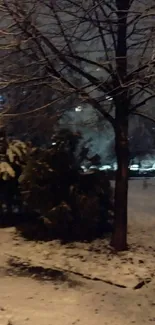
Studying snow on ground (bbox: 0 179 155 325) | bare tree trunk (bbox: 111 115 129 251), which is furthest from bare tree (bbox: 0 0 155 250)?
snow on ground (bbox: 0 179 155 325)

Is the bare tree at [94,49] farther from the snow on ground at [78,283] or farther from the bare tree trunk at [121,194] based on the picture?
the snow on ground at [78,283]

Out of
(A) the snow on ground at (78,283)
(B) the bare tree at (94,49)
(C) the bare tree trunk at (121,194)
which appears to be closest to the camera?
(A) the snow on ground at (78,283)

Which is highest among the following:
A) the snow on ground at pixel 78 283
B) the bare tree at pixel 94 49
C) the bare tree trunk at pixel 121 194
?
the bare tree at pixel 94 49

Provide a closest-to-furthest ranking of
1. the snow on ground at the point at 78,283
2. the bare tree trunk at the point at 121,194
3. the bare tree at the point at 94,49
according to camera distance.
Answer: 1. the snow on ground at the point at 78,283
2. the bare tree at the point at 94,49
3. the bare tree trunk at the point at 121,194

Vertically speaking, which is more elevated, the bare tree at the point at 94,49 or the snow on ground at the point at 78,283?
the bare tree at the point at 94,49

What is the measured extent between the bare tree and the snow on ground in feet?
2.28

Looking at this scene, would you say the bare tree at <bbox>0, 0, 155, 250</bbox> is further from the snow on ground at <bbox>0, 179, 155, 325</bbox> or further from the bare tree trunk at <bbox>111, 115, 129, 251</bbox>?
the snow on ground at <bbox>0, 179, 155, 325</bbox>

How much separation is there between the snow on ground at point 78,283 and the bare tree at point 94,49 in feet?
2.28

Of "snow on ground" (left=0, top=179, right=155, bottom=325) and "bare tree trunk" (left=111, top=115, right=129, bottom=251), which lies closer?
"snow on ground" (left=0, top=179, right=155, bottom=325)

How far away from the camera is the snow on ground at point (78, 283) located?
506 centimetres

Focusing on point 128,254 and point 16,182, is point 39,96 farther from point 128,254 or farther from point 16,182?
point 128,254

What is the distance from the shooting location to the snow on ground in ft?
16.6

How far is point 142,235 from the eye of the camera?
8938 millimetres

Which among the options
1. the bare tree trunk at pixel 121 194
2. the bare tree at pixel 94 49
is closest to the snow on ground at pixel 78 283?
the bare tree trunk at pixel 121 194
